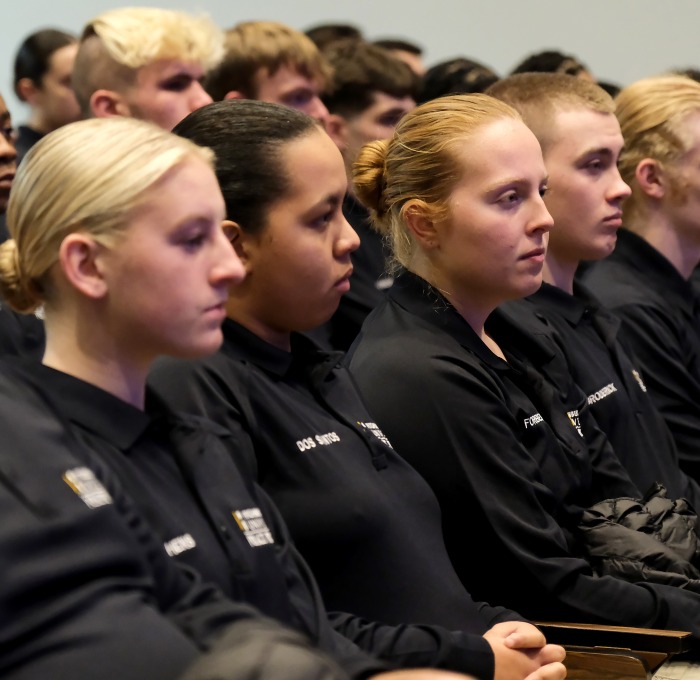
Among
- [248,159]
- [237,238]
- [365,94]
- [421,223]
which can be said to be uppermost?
[248,159]

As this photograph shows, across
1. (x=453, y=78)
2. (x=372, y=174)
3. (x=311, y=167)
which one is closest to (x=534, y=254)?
(x=372, y=174)

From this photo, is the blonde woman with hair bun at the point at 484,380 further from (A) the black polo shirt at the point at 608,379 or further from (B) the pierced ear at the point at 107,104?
(B) the pierced ear at the point at 107,104

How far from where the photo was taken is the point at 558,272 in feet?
9.52

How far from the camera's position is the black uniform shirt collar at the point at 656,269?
329 centimetres

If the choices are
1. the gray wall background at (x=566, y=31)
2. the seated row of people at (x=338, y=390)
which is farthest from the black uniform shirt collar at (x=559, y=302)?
the gray wall background at (x=566, y=31)

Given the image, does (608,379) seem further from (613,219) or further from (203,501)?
(203,501)

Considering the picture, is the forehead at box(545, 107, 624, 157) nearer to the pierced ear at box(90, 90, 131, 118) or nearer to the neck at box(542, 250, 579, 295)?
the neck at box(542, 250, 579, 295)

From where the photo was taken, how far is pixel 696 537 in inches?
92.4

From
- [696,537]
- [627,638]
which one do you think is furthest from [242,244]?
[696,537]

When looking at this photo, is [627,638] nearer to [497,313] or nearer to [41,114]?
[497,313]

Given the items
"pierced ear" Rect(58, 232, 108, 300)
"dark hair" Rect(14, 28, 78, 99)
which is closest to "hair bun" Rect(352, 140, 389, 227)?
"pierced ear" Rect(58, 232, 108, 300)

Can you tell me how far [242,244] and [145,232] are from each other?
437mm

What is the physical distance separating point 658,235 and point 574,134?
2.17ft

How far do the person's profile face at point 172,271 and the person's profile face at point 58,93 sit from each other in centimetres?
317
